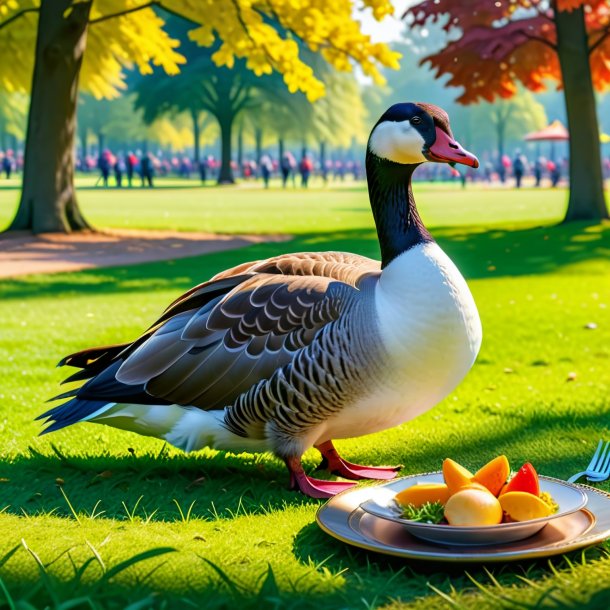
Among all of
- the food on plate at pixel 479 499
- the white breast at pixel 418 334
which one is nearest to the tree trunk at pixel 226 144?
the white breast at pixel 418 334

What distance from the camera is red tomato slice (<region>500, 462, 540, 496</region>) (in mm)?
3793

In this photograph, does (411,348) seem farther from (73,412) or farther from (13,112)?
(13,112)

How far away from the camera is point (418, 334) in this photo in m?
4.19

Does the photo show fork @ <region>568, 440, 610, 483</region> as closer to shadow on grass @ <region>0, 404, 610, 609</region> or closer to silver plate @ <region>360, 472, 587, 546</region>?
shadow on grass @ <region>0, 404, 610, 609</region>

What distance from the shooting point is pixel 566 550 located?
3.47m

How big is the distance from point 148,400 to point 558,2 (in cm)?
1554

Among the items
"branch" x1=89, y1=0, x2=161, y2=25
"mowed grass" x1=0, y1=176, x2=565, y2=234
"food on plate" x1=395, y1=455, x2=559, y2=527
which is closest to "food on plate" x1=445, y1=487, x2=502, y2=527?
"food on plate" x1=395, y1=455, x2=559, y2=527

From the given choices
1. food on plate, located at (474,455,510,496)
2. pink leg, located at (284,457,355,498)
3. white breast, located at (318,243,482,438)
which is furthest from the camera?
pink leg, located at (284,457,355,498)

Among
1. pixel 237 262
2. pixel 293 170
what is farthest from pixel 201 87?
pixel 237 262

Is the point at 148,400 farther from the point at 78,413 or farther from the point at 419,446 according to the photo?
the point at 419,446

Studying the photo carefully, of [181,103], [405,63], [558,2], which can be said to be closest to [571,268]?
[558,2]

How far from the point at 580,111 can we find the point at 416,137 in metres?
18.4

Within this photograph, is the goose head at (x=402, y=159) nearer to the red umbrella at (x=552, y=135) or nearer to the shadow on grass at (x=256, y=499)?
the shadow on grass at (x=256, y=499)

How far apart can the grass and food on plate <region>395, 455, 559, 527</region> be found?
0.63ft
